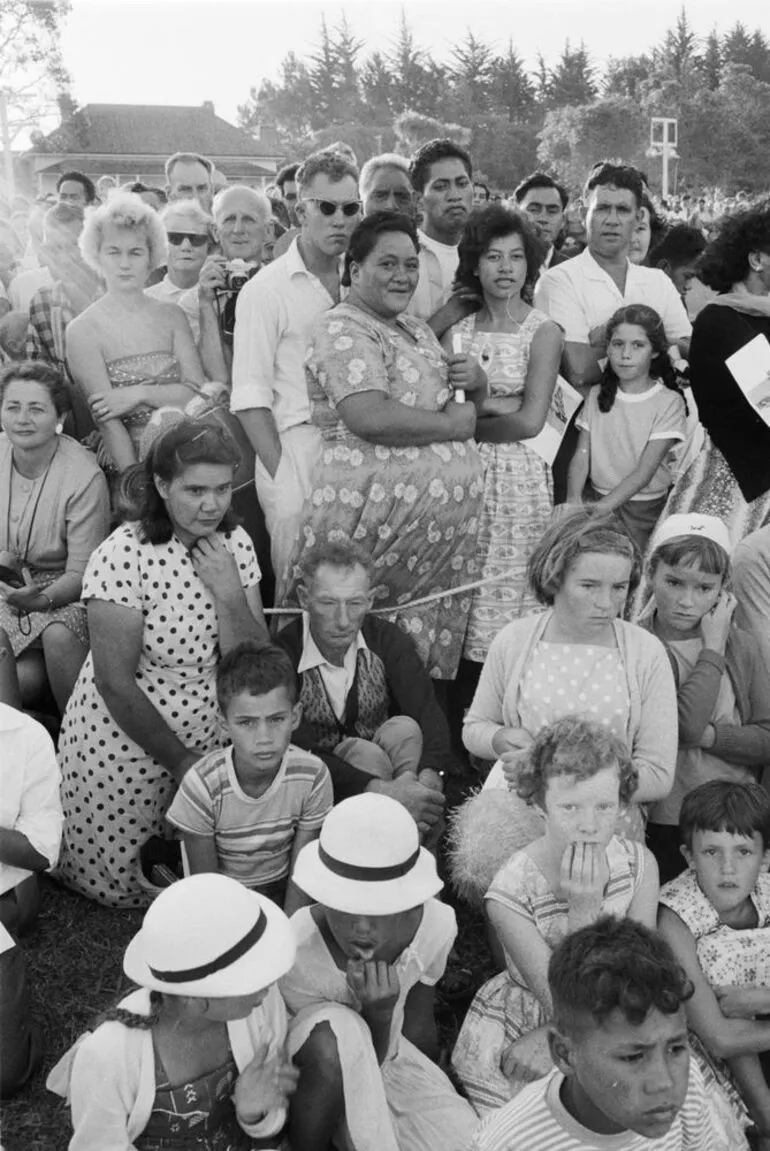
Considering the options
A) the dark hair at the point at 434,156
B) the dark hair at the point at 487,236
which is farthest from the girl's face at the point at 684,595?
the dark hair at the point at 434,156

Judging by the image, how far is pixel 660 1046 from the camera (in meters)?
2.17

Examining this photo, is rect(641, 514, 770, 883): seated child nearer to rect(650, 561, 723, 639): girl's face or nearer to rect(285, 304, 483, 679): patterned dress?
rect(650, 561, 723, 639): girl's face

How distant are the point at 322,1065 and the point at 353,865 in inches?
17.0

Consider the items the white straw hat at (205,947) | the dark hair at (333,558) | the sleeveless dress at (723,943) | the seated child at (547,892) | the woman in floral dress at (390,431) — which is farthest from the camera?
the woman in floral dress at (390,431)

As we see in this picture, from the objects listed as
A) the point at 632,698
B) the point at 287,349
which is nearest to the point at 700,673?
the point at 632,698

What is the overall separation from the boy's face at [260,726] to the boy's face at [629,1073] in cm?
141

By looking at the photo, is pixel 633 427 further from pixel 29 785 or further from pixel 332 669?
pixel 29 785

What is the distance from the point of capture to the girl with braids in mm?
5078

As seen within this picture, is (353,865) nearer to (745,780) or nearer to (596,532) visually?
(596,532)

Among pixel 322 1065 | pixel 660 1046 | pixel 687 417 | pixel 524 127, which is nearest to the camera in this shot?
pixel 660 1046

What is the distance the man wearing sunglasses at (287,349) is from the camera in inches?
177

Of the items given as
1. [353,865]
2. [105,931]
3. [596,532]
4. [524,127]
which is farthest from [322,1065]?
[524,127]

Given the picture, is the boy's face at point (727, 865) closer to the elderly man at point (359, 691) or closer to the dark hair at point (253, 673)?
the elderly man at point (359, 691)

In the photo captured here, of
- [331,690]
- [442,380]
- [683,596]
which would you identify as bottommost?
[331,690]
